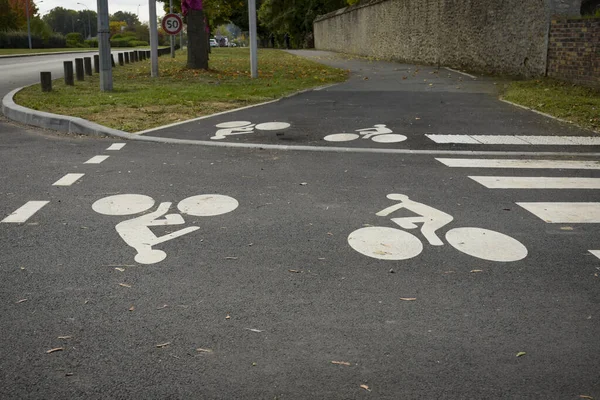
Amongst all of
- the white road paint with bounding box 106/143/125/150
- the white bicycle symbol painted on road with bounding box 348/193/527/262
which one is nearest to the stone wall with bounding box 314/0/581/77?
the white road paint with bounding box 106/143/125/150

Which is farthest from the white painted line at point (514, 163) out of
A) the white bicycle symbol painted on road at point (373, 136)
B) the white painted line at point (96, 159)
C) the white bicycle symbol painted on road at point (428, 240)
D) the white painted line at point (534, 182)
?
the white painted line at point (96, 159)

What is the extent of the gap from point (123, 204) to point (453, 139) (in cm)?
494

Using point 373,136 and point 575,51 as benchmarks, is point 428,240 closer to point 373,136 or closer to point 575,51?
point 373,136

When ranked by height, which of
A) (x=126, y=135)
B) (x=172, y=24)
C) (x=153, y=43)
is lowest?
(x=126, y=135)

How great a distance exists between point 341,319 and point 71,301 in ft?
4.78

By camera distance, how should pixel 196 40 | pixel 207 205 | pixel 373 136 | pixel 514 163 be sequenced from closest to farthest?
pixel 207 205 → pixel 514 163 → pixel 373 136 → pixel 196 40

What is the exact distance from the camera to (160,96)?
13289 mm

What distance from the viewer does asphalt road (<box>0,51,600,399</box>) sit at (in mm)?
2812

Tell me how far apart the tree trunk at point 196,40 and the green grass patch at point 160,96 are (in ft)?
6.06

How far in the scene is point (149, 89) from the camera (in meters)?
14.9

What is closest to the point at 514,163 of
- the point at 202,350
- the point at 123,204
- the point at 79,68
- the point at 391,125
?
the point at 391,125

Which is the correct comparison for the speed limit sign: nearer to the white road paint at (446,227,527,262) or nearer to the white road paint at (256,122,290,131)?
the white road paint at (256,122,290,131)

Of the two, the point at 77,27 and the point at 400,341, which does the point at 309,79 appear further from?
the point at 77,27

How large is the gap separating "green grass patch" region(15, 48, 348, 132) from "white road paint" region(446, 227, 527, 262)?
5.98 metres
